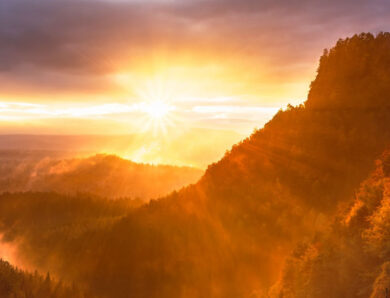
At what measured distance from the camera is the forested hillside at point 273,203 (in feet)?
86.2

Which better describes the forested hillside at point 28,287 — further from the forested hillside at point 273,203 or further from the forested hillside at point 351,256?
the forested hillside at point 351,256

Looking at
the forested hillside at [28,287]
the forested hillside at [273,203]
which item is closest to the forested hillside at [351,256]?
the forested hillside at [273,203]

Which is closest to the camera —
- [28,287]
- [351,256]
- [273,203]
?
[351,256]

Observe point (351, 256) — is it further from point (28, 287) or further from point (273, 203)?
point (28, 287)

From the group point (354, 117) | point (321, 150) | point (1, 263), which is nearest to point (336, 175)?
point (321, 150)

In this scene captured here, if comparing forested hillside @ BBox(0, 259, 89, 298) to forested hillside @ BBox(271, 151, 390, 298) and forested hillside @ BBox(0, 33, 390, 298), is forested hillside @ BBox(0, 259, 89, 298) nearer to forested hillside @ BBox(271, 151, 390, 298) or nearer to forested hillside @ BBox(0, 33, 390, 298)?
forested hillside @ BBox(0, 33, 390, 298)

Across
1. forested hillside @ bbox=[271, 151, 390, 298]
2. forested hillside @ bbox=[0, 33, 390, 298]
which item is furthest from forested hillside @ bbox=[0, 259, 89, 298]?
forested hillside @ bbox=[271, 151, 390, 298]

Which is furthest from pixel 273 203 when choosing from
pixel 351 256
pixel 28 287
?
pixel 28 287

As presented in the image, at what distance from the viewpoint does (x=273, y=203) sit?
29.8 metres

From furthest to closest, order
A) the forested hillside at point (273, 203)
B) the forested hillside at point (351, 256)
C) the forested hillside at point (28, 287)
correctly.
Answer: the forested hillside at point (28, 287)
the forested hillside at point (273, 203)
the forested hillside at point (351, 256)

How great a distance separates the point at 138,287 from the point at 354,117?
914 inches

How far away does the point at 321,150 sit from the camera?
30.5 m

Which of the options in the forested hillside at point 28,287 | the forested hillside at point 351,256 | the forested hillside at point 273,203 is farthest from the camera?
the forested hillside at point 28,287

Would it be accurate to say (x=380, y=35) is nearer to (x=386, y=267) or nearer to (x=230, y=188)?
(x=230, y=188)
